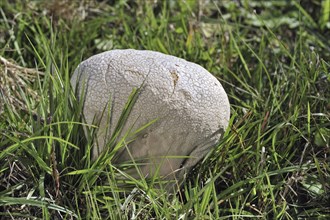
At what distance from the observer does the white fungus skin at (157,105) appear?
86.1 inches

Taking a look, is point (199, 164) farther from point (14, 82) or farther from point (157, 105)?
point (14, 82)

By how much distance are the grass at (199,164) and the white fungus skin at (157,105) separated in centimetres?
6

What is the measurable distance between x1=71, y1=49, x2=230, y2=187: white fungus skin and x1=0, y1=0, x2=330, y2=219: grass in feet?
0.20

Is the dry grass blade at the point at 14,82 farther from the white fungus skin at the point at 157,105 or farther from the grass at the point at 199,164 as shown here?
the white fungus skin at the point at 157,105

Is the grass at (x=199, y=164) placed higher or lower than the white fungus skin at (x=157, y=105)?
lower

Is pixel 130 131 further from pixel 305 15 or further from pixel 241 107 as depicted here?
pixel 305 15

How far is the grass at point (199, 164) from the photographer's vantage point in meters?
2.17

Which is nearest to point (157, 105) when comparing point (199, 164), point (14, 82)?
point (199, 164)

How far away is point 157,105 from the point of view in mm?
2184

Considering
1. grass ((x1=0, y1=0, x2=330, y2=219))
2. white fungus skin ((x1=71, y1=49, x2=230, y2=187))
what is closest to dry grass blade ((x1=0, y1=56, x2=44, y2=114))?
grass ((x1=0, y1=0, x2=330, y2=219))

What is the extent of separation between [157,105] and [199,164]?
0.30m

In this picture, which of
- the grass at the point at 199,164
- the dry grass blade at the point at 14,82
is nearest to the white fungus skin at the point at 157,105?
the grass at the point at 199,164

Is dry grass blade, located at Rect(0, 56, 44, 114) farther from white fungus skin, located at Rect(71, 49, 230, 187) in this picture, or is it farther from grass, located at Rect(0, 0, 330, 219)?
white fungus skin, located at Rect(71, 49, 230, 187)

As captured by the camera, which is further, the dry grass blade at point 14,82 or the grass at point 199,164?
the dry grass blade at point 14,82
